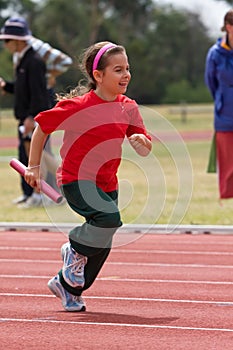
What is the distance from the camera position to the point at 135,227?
38.0ft

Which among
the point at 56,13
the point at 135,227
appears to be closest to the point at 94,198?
the point at 135,227

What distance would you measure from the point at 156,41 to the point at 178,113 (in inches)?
1115

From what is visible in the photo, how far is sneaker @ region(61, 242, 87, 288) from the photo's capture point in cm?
728

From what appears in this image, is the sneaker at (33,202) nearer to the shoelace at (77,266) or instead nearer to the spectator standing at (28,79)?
the spectator standing at (28,79)

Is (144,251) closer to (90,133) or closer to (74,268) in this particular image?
(74,268)

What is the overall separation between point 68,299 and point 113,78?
139 centimetres

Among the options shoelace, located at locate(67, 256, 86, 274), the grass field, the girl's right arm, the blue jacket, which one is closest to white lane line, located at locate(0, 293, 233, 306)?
shoelace, located at locate(67, 256, 86, 274)

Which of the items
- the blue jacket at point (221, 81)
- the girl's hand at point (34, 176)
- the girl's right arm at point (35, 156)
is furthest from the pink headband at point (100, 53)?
the blue jacket at point (221, 81)

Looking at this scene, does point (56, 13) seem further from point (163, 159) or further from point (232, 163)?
point (232, 163)

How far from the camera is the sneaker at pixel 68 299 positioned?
7309 mm

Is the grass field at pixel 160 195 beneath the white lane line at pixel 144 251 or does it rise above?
beneath

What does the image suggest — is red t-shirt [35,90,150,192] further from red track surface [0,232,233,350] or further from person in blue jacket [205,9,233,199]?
person in blue jacket [205,9,233,199]

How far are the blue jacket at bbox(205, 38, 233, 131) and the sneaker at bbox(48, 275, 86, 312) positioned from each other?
5.68m

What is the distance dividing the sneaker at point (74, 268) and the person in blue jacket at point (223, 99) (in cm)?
546
